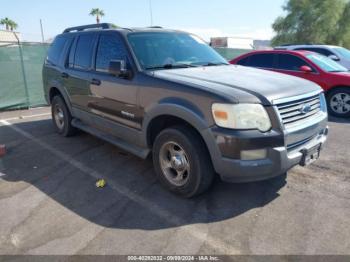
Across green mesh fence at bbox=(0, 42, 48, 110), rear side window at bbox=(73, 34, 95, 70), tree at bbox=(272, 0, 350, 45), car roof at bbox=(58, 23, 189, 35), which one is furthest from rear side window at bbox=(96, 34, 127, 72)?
tree at bbox=(272, 0, 350, 45)

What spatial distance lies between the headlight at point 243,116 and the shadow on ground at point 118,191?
988 millimetres

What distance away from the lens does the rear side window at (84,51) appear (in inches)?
188

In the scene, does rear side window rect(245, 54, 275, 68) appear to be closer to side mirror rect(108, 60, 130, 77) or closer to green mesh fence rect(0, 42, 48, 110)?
side mirror rect(108, 60, 130, 77)

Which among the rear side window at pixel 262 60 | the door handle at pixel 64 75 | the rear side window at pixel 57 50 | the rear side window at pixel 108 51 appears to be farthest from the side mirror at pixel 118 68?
the rear side window at pixel 262 60

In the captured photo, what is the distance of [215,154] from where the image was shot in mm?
2992

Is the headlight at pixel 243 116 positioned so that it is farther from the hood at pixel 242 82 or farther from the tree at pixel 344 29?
the tree at pixel 344 29

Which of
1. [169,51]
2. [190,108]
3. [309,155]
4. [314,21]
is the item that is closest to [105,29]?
[169,51]

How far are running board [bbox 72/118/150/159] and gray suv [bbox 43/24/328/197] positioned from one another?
0.02 meters

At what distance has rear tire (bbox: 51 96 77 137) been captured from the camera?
5.78 metres

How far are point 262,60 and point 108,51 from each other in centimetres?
556

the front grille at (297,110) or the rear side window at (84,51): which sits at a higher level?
the rear side window at (84,51)

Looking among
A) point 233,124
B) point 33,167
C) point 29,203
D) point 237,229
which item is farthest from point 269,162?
point 33,167

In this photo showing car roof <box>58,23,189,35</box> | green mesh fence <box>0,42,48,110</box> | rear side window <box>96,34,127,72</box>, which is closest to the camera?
rear side window <box>96,34,127,72</box>

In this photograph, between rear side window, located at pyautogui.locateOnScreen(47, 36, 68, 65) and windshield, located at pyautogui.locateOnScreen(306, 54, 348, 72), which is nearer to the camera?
rear side window, located at pyautogui.locateOnScreen(47, 36, 68, 65)
